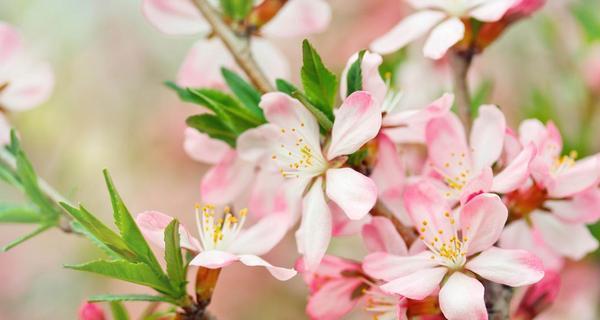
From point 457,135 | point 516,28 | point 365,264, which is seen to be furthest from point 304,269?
point 516,28

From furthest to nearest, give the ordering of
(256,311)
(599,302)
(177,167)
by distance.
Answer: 1. (177,167)
2. (256,311)
3. (599,302)

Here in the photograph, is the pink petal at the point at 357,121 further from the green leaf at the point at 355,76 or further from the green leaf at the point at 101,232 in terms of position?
the green leaf at the point at 101,232

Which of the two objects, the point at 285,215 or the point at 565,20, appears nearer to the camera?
the point at 285,215

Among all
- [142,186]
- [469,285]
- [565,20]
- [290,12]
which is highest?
[290,12]

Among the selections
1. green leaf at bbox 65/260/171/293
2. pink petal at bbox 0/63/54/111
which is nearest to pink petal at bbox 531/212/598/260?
green leaf at bbox 65/260/171/293

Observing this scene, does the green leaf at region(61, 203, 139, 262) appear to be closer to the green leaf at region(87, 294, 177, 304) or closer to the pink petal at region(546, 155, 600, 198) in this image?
the green leaf at region(87, 294, 177, 304)

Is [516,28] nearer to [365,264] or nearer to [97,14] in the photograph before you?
[97,14]
